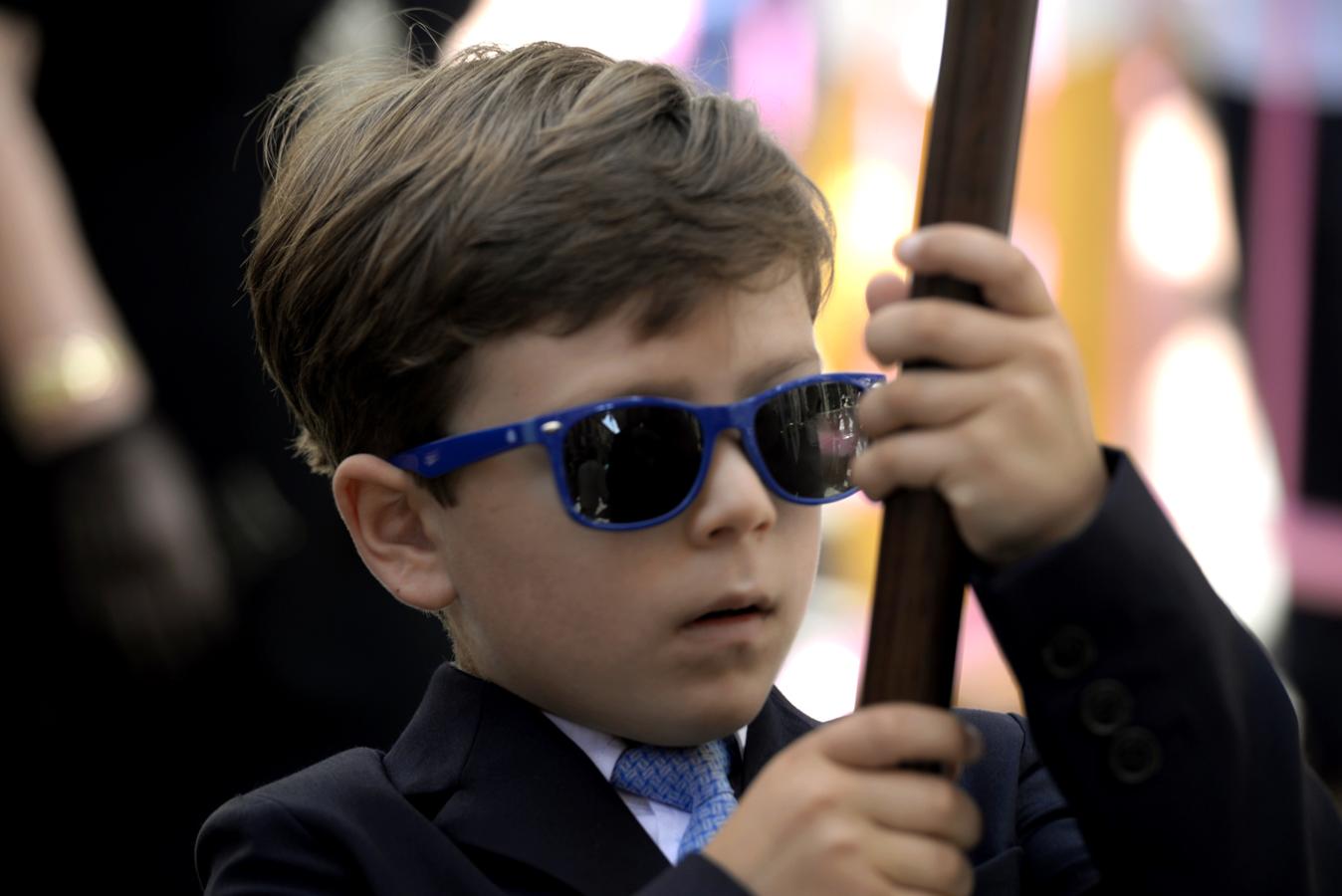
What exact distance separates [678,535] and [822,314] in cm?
261

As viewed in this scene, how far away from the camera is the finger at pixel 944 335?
3.02ft

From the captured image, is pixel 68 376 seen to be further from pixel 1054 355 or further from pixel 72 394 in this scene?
pixel 1054 355

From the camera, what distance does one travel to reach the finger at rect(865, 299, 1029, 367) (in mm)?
921

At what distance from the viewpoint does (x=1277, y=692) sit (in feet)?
3.47

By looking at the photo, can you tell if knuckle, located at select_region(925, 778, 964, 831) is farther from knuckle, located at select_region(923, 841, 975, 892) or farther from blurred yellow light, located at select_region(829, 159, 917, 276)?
blurred yellow light, located at select_region(829, 159, 917, 276)

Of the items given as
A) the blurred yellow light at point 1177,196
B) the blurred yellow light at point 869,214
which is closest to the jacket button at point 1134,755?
the blurred yellow light at point 869,214

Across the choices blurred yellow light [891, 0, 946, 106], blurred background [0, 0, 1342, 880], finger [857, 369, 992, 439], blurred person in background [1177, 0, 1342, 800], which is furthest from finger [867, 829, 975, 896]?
blurred person in background [1177, 0, 1342, 800]

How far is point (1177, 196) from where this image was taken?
4129 millimetres

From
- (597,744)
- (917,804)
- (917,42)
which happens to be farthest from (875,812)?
(917,42)

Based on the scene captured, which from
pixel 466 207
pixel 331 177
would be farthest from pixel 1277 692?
pixel 331 177

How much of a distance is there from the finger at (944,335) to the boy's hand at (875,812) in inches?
7.4

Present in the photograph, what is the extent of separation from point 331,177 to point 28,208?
1.46 metres

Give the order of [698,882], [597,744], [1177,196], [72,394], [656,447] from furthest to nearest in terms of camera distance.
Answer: [1177,196] → [72,394] → [597,744] → [656,447] → [698,882]

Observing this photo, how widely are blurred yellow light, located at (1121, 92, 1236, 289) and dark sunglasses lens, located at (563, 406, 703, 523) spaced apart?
3.12 metres
